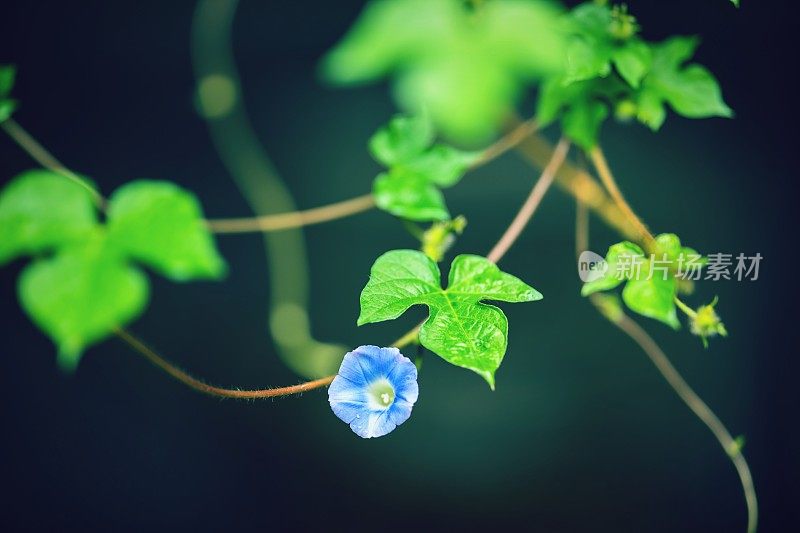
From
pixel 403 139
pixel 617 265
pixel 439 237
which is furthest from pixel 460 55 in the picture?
pixel 617 265

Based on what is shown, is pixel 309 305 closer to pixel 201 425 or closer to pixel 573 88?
pixel 201 425

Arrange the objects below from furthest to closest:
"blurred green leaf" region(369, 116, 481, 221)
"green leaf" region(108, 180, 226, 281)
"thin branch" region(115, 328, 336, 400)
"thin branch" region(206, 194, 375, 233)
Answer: "thin branch" region(206, 194, 375, 233), "blurred green leaf" region(369, 116, 481, 221), "green leaf" region(108, 180, 226, 281), "thin branch" region(115, 328, 336, 400)

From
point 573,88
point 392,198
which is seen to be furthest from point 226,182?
point 573,88

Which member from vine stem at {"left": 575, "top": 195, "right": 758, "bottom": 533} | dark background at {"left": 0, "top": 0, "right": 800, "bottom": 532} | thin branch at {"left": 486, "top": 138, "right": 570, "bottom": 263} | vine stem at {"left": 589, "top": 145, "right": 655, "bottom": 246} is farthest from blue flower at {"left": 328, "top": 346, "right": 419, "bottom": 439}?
dark background at {"left": 0, "top": 0, "right": 800, "bottom": 532}

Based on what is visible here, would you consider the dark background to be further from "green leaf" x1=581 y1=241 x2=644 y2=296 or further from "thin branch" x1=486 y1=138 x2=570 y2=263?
"green leaf" x1=581 y1=241 x2=644 y2=296

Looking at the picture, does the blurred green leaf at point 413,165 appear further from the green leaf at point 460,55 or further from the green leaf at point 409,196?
the green leaf at point 460,55

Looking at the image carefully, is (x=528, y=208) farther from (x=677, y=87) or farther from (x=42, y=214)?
(x=42, y=214)
